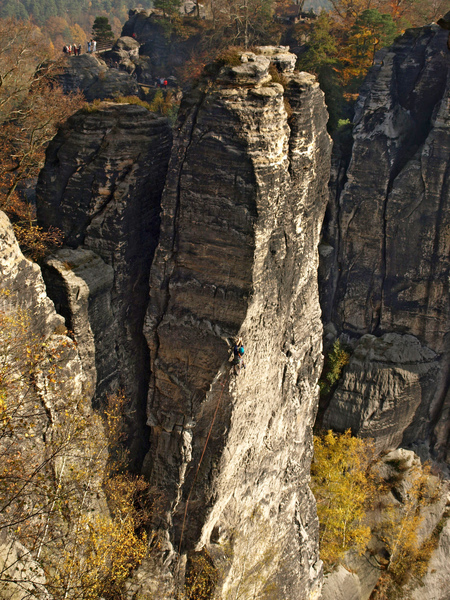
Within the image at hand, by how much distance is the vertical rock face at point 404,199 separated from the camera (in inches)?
1034

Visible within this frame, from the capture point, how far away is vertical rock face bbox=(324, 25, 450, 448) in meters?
26.3

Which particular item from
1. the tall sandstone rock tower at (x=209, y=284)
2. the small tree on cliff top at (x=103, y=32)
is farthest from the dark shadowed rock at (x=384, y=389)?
the small tree on cliff top at (x=103, y=32)

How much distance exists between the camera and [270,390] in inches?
655

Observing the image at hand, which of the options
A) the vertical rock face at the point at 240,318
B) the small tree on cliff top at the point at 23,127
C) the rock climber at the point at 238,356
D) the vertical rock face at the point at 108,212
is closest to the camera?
the vertical rock face at the point at 240,318

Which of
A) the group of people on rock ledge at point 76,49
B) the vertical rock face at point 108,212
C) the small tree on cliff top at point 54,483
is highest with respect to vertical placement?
the group of people on rock ledge at point 76,49

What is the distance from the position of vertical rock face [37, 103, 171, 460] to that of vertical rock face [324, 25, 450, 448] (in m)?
14.2

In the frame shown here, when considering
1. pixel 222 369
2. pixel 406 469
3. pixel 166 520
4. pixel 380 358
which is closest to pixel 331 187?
pixel 380 358

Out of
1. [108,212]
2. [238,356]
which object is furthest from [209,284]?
[108,212]

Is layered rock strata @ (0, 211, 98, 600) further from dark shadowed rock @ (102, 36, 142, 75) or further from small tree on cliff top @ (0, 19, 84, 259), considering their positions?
dark shadowed rock @ (102, 36, 142, 75)

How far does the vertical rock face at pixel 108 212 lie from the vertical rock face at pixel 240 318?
4.50ft

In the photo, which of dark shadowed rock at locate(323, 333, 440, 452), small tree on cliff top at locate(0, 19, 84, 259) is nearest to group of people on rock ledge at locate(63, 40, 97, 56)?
small tree on cliff top at locate(0, 19, 84, 259)

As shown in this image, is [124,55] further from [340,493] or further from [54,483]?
[54,483]

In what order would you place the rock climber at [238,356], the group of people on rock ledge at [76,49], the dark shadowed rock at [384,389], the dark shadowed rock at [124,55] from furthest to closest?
the dark shadowed rock at [124,55]
the group of people on rock ledge at [76,49]
the dark shadowed rock at [384,389]
the rock climber at [238,356]

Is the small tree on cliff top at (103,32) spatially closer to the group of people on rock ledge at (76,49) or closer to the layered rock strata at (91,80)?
the group of people on rock ledge at (76,49)
